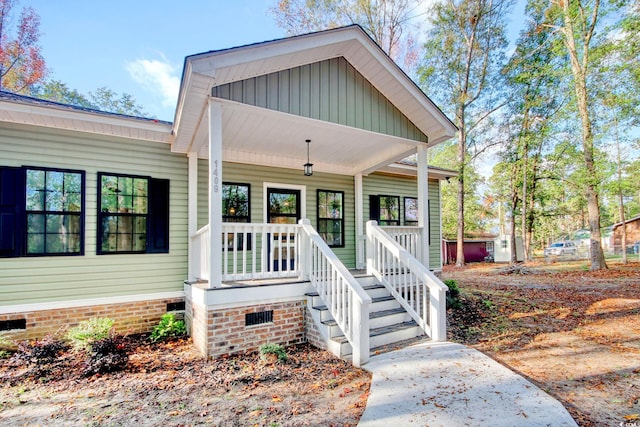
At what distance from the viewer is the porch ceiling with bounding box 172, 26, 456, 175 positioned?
4383 millimetres

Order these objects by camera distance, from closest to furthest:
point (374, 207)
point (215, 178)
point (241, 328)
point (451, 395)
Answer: point (451, 395)
point (215, 178)
point (241, 328)
point (374, 207)

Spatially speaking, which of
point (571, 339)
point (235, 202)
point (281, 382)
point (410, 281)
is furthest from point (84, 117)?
point (571, 339)

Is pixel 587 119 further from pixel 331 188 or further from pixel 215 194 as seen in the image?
pixel 215 194

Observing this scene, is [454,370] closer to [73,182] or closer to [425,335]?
[425,335]

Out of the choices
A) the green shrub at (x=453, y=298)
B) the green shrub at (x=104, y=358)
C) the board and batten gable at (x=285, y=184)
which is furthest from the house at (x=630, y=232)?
the green shrub at (x=104, y=358)

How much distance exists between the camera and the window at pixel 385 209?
9133mm

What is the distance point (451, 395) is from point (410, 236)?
370 centimetres

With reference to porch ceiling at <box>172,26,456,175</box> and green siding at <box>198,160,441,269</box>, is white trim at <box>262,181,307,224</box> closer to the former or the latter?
green siding at <box>198,160,441,269</box>

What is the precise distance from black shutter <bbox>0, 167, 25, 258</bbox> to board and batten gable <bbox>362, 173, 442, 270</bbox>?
281 inches

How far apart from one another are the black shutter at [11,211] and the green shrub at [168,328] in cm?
242

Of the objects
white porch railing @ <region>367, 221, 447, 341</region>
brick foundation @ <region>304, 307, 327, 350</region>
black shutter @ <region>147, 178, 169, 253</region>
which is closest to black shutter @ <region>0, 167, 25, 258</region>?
black shutter @ <region>147, 178, 169, 253</region>

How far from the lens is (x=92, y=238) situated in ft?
18.3

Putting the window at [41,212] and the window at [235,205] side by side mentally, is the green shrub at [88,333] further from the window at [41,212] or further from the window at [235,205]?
the window at [235,205]

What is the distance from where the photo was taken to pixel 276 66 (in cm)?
486
